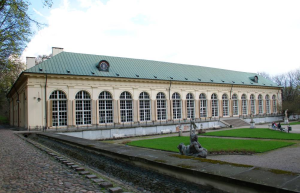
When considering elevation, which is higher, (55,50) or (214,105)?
(55,50)

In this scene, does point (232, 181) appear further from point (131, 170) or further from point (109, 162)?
point (109, 162)

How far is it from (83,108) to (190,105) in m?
18.2

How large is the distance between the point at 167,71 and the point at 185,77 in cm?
319

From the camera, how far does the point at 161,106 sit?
37.2 m

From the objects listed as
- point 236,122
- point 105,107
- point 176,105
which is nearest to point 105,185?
point 105,107

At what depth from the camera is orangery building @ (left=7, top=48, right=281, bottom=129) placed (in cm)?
2781

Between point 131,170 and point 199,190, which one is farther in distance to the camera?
point 131,170

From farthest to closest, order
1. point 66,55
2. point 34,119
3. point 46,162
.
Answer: point 66,55
point 34,119
point 46,162

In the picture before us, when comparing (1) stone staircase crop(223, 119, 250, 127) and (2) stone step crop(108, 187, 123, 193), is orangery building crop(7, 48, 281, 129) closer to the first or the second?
(1) stone staircase crop(223, 119, 250, 127)

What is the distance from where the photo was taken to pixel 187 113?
131ft

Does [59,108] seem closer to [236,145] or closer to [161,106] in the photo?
[161,106]

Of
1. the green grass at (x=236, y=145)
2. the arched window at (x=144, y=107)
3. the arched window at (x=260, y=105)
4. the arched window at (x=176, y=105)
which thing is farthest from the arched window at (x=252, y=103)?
the green grass at (x=236, y=145)

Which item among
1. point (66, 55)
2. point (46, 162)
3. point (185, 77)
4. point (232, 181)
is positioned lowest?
point (46, 162)

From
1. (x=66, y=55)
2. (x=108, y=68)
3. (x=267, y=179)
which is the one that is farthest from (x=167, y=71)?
(x=267, y=179)
